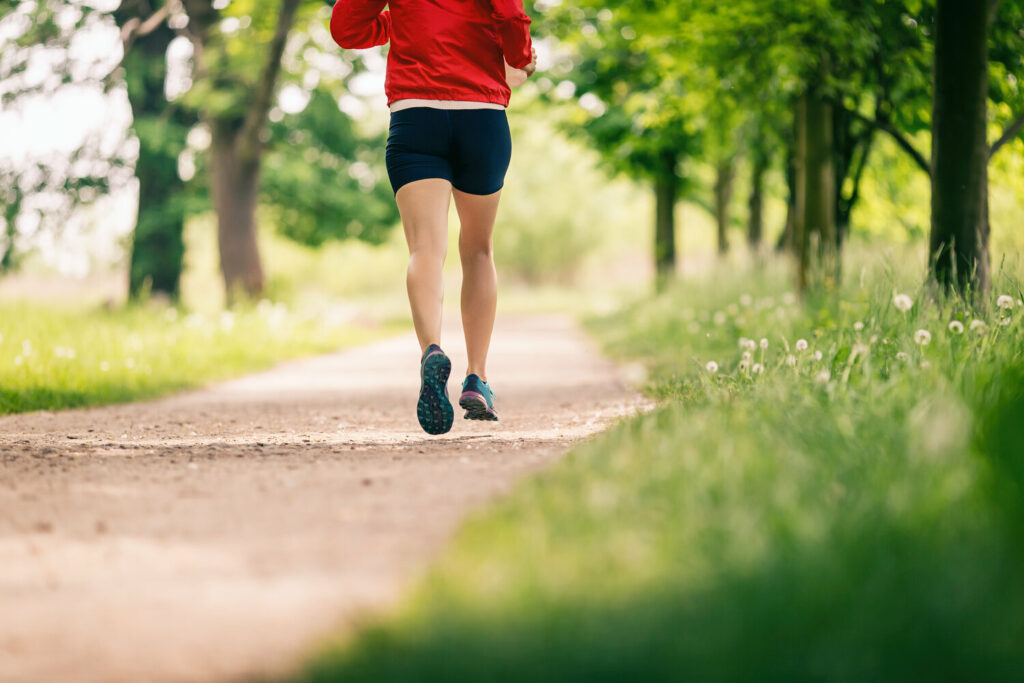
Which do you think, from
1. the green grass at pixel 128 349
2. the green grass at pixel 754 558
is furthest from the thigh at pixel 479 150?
the green grass at pixel 128 349

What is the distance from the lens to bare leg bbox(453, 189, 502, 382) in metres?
4.81

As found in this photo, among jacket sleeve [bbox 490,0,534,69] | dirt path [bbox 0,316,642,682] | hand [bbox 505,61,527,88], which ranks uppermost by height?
jacket sleeve [bbox 490,0,534,69]

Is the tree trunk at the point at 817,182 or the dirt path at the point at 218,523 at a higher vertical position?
the tree trunk at the point at 817,182

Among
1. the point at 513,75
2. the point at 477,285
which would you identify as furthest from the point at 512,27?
the point at 477,285

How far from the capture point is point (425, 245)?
177 inches

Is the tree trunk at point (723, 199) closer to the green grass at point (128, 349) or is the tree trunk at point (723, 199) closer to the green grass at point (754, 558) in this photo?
the green grass at point (128, 349)

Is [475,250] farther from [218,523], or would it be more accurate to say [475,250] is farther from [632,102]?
[632,102]

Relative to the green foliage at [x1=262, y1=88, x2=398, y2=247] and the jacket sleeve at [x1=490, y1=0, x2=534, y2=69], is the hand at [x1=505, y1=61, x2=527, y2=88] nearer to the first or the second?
the jacket sleeve at [x1=490, y1=0, x2=534, y2=69]

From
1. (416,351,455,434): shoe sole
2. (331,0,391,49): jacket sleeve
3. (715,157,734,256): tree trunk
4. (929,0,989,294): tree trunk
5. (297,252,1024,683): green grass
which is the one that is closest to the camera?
(297,252,1024,683): green grass

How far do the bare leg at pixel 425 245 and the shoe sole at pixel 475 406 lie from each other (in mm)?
441

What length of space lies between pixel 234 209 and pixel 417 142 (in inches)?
466

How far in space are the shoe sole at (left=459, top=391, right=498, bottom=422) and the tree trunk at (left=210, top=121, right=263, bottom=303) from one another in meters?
11.3

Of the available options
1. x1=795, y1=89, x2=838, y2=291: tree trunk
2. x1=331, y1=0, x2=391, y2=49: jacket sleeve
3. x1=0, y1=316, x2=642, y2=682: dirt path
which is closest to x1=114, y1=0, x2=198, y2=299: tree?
x1=795, y1=89, x2=838, y2=291: tree trunk

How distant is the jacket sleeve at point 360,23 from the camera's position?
15.0ft
